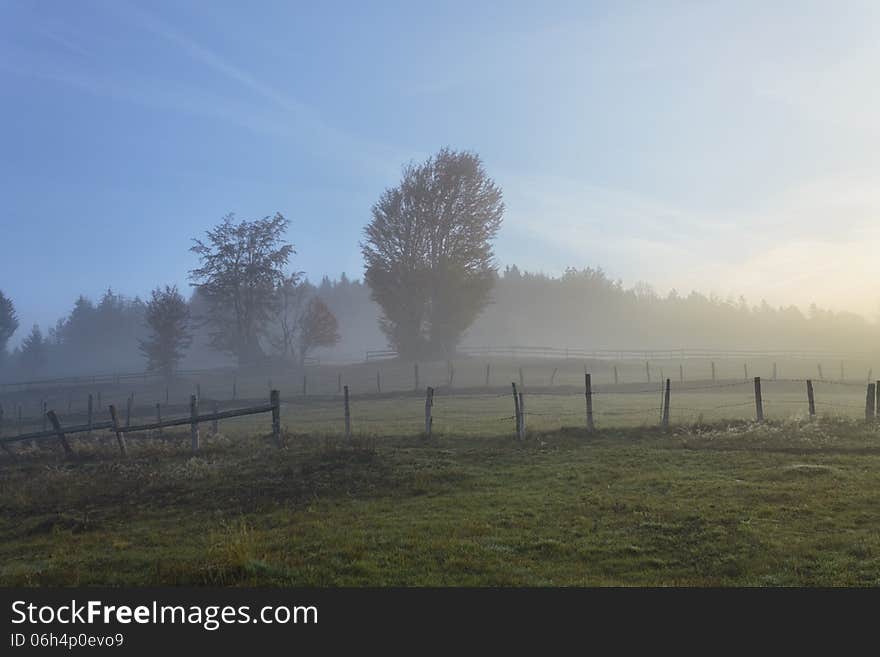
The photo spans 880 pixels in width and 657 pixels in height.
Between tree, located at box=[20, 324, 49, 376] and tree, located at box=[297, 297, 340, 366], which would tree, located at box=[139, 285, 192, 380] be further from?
tree, located at box=[20, 324, 49, 376]

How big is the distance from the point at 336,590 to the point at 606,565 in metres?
3.82

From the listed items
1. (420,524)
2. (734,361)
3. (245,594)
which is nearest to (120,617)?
(245,594)

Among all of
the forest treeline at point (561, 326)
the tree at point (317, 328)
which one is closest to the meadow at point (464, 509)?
the tree at point (317, 328)

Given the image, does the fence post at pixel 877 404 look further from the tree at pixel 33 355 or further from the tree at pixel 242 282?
the tree at pixel 33 355

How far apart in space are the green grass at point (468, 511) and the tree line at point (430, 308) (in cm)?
4574

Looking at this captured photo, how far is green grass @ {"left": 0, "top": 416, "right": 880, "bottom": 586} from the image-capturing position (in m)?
9.03

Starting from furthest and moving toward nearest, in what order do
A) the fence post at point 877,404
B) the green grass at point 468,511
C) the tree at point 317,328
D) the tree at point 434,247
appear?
the tree at point 317,328 → the tree at point 434,247 → the fence post at point 877,404 → the green grass at point 468,511

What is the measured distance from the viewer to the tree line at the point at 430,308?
6581 cm

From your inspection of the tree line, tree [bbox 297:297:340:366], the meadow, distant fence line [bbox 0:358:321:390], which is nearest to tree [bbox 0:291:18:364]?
the tree line

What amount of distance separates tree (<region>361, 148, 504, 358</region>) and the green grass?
4488 centimetres

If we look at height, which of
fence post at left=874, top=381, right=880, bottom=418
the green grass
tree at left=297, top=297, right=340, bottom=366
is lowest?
the green grass

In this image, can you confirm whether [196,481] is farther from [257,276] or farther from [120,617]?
[257,276]

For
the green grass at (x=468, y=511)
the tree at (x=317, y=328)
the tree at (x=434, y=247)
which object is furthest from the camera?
the tree at (x=317, y=328)

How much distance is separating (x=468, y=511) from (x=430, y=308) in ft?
182
